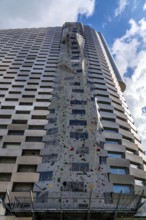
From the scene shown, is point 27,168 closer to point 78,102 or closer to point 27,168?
point 27,168

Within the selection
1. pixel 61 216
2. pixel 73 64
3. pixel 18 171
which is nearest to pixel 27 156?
pixel 18 171

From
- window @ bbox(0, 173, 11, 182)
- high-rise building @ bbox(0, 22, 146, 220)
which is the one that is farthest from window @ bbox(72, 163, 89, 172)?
window @ bbox(0, 173, 11, 182)

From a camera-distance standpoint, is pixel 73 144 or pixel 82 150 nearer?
pixel 82 150

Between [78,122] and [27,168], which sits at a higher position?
[78,122]

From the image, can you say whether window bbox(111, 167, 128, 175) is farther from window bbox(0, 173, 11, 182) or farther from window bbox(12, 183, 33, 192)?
window bbox(0, 173, 11, 182)

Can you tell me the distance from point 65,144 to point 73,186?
597cm

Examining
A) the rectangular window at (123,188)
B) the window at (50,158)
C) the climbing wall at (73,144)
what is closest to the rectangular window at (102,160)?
the climbing wall at (73,144)

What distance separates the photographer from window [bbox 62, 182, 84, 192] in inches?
976

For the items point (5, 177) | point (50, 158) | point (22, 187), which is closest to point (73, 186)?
point (50, 158)

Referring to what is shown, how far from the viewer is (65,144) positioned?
96.7ft

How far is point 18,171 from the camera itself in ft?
94.4

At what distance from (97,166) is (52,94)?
58.4 ft

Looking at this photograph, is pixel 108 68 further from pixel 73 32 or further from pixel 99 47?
pixel 73 32

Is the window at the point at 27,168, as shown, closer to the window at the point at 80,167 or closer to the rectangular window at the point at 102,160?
the window at the point at 80,167
